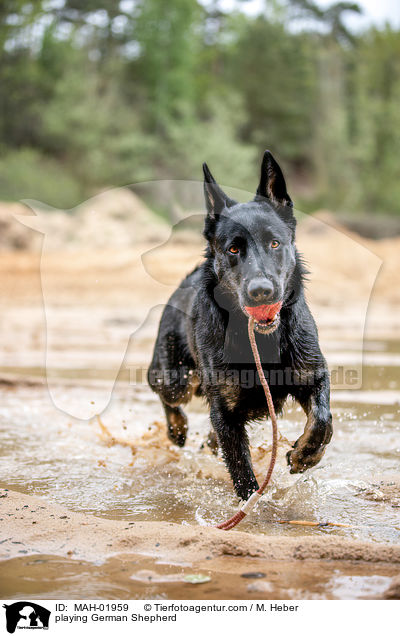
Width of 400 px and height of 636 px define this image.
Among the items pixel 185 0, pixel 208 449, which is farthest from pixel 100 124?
pixel 208 449

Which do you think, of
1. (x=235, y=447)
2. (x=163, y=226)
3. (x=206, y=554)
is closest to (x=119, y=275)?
(x=163, y=226)

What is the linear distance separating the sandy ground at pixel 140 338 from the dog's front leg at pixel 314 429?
27.1 inches

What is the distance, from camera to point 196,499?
11.7ft

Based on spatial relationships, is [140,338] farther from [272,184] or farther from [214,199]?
[272,184]

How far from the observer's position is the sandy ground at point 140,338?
2.51 metres

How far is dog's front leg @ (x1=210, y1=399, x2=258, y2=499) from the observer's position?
3371mm

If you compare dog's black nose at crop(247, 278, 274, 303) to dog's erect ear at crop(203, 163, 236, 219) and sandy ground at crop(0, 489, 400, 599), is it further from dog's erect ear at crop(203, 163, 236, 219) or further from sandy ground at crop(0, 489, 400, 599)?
sandy ground at crop(0, 489, 400, 599)

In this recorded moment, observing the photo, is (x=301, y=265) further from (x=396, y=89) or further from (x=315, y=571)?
(x=396, y=89)

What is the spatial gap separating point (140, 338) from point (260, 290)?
6.13m

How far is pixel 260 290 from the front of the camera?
9.76 ft
